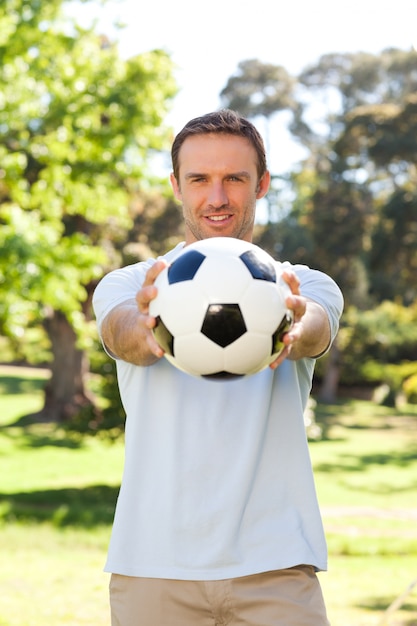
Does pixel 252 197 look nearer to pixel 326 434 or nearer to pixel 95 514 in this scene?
pixel 95 514

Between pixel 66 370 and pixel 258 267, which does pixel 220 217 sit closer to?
pixel 258 267

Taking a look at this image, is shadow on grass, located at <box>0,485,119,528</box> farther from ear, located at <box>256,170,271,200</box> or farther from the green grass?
ear, located at <box>256,170,271,200</box>

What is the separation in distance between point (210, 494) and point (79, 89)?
14003mm

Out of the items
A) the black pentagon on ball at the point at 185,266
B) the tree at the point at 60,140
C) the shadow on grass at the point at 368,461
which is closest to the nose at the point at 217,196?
the black pentagon on ball at the point at 185,266

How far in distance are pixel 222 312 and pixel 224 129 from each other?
847 millimetres

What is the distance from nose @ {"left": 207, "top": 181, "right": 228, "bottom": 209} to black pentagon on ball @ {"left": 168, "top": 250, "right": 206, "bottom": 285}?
42 centimetres

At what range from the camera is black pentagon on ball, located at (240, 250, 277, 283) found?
7.65ft

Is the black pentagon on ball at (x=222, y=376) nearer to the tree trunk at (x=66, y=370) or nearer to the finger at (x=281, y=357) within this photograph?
the finger at (x=281, y=357)

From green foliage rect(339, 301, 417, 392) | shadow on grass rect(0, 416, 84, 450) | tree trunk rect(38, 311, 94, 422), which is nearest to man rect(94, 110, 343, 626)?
shadow on grass rect(0, 416, 84, 450)

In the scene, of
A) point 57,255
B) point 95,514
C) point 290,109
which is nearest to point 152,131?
point 57,255

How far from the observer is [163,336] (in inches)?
93.0

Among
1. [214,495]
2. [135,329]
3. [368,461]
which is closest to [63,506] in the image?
[368,461]

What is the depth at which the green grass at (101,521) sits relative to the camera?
24.3ft

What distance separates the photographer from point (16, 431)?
2734 cm
